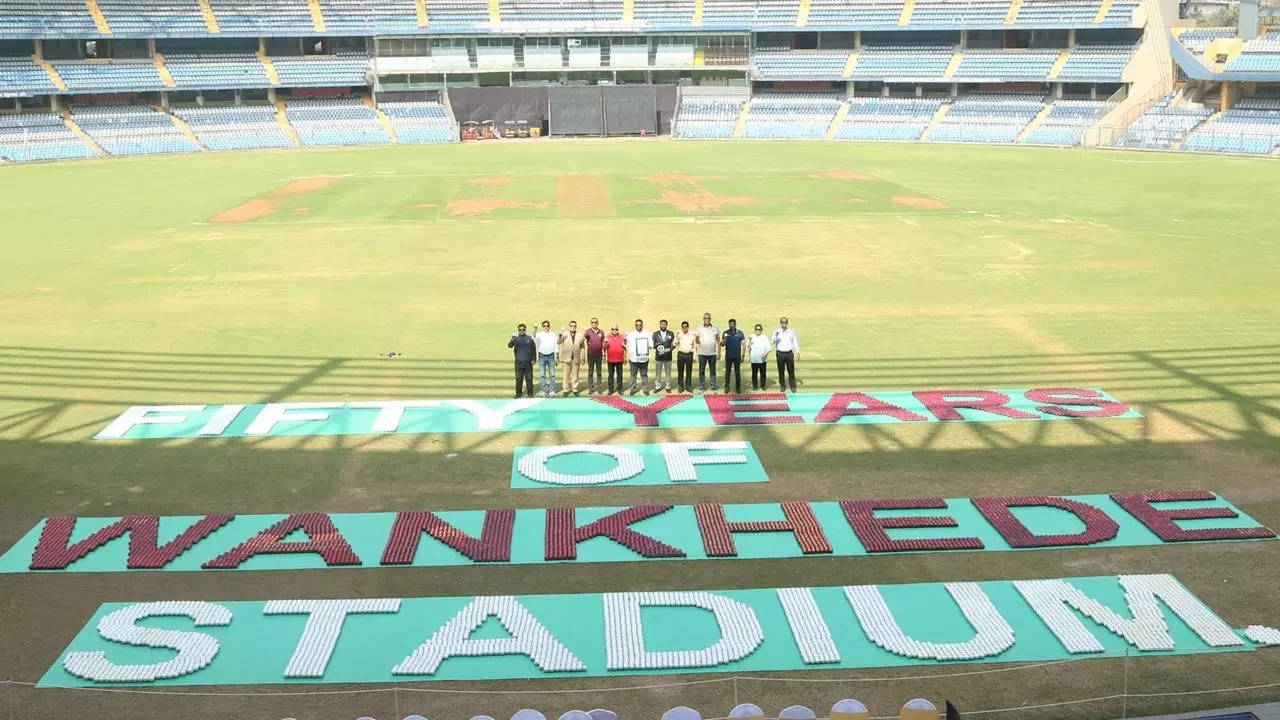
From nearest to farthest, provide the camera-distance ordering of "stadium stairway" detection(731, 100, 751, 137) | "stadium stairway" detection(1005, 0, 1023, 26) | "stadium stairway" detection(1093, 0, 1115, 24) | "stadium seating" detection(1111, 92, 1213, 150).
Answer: "stadium seating" detection(1111, 92, 1213, 150), "stadium stairway" detection(1093, 0, 1115, 24), "stadium stairway" detection(1005, 0, 1023, 26), "stadium stairway" detection(731, 100, 751, 137)

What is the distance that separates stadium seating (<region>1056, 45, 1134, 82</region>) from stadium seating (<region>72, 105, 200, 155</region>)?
5455cm

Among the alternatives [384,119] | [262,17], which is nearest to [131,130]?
[262,17]

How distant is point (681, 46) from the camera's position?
84.9 metres

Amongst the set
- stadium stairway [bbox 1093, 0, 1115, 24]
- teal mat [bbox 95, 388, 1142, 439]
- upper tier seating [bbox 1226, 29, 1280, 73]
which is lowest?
teal mat [bbox 95, 388, 1142, 439]

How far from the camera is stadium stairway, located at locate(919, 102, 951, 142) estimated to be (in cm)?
7505

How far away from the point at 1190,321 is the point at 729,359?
36.4ft

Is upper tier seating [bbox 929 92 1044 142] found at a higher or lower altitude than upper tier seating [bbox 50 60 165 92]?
lower

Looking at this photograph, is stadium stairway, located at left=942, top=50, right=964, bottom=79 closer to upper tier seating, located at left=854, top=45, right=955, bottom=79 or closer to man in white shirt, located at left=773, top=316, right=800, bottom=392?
upper tier seating, located at left=854, top=45, right=955, bottom=79

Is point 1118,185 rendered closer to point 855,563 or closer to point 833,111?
point 833,111

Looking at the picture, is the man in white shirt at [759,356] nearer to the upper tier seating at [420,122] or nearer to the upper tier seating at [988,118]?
the upper tier seating at [988,118]

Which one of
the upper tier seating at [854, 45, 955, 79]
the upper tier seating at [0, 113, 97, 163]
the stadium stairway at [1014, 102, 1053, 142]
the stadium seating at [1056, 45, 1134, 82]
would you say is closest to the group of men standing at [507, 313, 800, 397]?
the stadium stairway at [1014, 102, 1053, 142]

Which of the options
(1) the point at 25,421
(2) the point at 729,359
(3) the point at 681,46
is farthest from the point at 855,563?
(3) the point at 681,46

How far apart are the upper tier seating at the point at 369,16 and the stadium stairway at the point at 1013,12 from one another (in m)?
39.1

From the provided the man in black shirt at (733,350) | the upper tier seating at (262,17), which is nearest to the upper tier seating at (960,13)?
the upper tier seating at (262,17)
